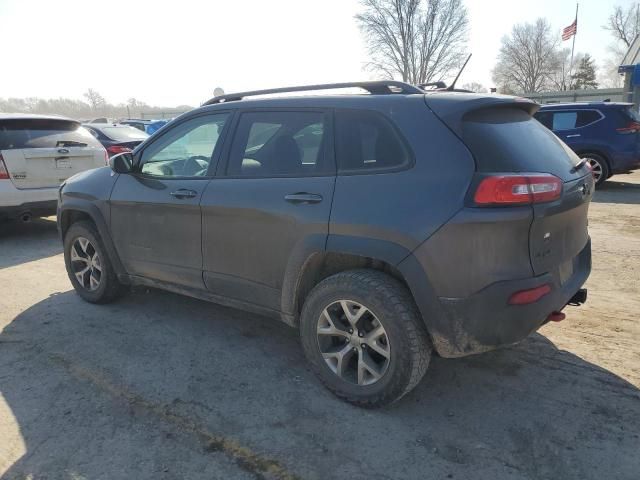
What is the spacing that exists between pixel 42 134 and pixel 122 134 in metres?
4.57

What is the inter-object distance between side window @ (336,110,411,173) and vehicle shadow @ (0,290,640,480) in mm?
1397

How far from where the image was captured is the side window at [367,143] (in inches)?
106

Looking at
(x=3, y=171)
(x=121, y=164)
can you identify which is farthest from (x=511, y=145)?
(x=3, y=171)

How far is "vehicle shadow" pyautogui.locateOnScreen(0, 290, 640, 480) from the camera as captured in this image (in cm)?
242

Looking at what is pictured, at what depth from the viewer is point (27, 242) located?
6.96m

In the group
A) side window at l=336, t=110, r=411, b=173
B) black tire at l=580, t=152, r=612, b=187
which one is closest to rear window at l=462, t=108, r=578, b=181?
side window at l=336, t=110, r=411, b=173

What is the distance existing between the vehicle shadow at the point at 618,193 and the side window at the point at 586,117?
1.41 meters

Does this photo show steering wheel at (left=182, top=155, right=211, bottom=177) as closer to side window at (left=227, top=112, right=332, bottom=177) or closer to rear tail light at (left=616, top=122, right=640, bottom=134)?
side window at (left=227, top=112, right=332, bottom=177)

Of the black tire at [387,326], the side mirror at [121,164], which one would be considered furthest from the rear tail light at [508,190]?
the side mirror at [121,164]

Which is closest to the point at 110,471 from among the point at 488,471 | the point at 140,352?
the point at 140,352

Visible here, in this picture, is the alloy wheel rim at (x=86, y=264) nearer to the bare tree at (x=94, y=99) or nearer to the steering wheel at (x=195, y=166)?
the steering wheel at (x=195, y=166)

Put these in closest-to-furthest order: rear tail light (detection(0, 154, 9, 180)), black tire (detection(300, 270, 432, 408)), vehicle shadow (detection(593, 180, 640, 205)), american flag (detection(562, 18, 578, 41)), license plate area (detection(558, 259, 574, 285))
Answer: black tire (detection(300, 270, 432, 408)), license plate area (detection(558, 259, 574, 285)), rear tail light (detection(0, 154, 9, 180)), vehicle shadow (detection(593, 180, 640, 205)), american flag (detection(562, 18, 578, 41))

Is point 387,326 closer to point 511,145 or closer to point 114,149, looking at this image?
point 511,145

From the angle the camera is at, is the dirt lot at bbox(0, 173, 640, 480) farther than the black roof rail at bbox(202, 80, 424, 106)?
No
